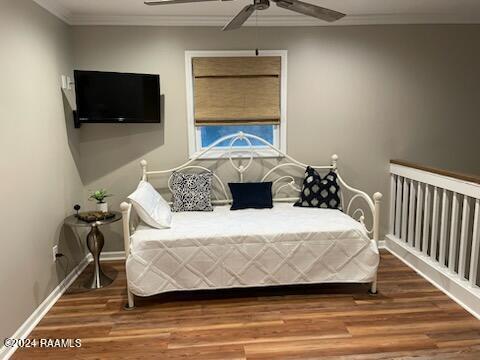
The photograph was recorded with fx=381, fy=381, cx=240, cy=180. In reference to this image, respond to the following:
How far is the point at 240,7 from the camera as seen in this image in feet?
11.2

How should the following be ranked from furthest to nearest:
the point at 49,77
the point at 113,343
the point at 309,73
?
the point at 309,73
the point at 49,77
the point at 113,343

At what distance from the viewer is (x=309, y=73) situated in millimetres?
3867

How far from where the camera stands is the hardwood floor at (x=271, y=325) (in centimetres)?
240

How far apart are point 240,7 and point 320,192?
1866 millimetres

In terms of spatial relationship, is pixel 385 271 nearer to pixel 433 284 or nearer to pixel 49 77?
pixel 433 284

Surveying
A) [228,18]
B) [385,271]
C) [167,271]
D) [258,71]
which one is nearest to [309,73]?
[258,71]

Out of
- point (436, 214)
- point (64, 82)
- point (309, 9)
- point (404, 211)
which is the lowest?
point (404, 211)

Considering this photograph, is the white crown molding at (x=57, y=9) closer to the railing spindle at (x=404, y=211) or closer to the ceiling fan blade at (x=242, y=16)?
the ceiling fan blade at (x=242, y=16)

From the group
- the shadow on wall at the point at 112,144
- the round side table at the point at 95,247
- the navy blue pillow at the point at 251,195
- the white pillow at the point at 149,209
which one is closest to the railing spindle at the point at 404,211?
the navy blue pillow at the point at 251,195

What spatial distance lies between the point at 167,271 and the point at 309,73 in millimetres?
2379

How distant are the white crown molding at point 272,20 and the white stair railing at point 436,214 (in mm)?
1442

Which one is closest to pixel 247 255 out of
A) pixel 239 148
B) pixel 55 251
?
pixel 239 148

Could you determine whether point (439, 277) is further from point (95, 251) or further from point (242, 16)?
point (95, 251)

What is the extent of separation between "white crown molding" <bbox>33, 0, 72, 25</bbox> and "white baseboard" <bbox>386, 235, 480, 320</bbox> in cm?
388
